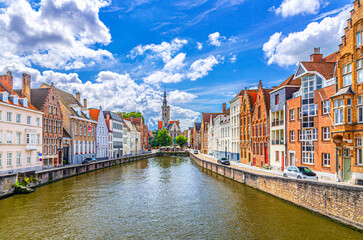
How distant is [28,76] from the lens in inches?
1553

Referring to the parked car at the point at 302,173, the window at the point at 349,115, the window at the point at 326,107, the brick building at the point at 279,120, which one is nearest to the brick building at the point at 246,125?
the brick building at the point at 279,120

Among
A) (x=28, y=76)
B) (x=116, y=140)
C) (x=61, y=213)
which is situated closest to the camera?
(x=61, y=213)

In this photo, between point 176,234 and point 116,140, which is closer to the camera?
point 176,234

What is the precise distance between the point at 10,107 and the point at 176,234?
27199 millimetres

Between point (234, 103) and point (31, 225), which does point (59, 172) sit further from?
point (234, 103)

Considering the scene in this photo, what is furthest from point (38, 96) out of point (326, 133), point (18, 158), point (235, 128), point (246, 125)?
point (326, 133)

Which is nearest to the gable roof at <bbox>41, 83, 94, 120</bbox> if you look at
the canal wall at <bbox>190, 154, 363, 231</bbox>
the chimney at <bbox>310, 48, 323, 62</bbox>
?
the canal wall at <bbox>190, 154, 363, 231</bbox>

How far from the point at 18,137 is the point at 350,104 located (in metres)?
36.6

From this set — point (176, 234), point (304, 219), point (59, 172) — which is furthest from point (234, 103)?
point (176, 234)

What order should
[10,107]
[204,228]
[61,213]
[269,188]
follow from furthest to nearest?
[10,107]
[269,188]
[61,213]
[204,228]

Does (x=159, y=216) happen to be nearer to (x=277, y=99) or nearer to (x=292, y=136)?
(x=292, y=136)

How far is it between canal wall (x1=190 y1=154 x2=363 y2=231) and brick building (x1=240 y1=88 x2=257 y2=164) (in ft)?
65.3

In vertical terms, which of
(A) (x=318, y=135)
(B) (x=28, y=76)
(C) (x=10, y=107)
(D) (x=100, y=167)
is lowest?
(D) (x=100, y=167)

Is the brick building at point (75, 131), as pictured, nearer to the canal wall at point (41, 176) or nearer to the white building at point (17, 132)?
the canal wall at point (41, 176)
